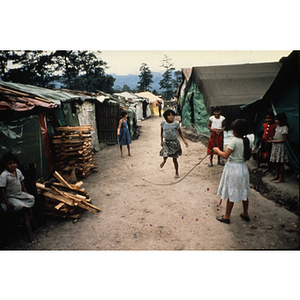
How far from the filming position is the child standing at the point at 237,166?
2812 millimetres

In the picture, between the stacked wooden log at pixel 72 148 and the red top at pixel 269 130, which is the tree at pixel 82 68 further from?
the red top at pixel 269 130

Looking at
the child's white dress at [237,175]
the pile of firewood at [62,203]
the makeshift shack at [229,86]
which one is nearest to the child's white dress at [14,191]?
the pile of firewood at [62,203]

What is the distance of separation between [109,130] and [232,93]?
19.2ft

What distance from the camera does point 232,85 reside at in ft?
25.1

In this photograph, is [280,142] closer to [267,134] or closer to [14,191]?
[267,134]

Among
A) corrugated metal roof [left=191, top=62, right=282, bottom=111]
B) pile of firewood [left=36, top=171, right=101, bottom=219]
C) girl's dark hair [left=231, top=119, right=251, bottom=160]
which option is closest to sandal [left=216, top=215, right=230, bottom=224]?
girl's dark hair [left=231, top=119, right=251, bottom=160]

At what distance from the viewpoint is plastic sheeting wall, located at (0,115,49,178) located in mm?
3613

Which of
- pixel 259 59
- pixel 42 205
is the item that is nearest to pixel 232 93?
pixel 259 59

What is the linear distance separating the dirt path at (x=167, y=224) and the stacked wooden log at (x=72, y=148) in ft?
2.65

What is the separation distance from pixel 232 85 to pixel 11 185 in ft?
25.1

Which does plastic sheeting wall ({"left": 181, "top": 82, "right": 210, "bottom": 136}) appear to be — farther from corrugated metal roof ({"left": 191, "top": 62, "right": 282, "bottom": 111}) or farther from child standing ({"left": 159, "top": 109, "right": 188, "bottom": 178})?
child standing ({"left": 159, "top": 109, "right": 188, "bottom": 178})

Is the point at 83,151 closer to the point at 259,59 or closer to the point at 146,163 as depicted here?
the point at 146,163

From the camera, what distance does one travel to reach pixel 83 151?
5449 mm

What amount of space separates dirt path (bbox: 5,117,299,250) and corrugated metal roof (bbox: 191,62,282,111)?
3904mm
